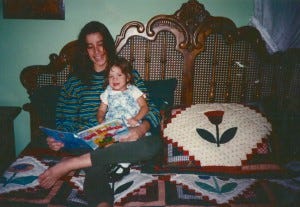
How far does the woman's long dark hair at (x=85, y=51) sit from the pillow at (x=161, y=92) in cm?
31

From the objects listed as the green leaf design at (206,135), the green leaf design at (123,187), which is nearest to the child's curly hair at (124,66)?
the green leaf design at (206,135)

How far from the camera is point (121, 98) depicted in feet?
5.70

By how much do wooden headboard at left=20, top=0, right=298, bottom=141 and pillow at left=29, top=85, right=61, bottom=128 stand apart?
12 centimetres

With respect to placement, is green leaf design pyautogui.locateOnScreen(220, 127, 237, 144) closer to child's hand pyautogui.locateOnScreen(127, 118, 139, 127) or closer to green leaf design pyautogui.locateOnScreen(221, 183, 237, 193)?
green leaf design pyautogui.locateOnScreen(221, 183, 237, 193)

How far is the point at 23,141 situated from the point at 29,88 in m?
0.58

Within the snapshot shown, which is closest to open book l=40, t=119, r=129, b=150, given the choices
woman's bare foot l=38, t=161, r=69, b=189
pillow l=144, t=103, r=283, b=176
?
woman's bare foot l=38, t=161, r=69, b=189

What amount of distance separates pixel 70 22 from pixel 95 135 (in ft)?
3.37

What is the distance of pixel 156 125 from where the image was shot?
1.73 metres

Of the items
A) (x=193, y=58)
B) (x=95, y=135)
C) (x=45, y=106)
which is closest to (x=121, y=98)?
(x=95, y=135)

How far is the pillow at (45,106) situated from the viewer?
1836 mm

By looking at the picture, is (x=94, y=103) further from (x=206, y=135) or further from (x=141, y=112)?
(x=206, y=135)

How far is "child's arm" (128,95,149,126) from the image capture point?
5.36 ft

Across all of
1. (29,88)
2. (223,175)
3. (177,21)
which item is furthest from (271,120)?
(29,88)

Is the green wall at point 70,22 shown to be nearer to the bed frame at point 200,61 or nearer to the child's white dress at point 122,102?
the bed frame at point 200,61
